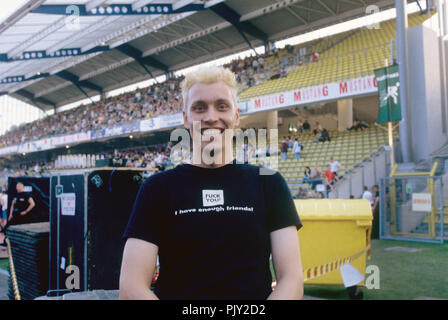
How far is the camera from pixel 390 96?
1162 cm

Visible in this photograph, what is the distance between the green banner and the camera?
1155cm

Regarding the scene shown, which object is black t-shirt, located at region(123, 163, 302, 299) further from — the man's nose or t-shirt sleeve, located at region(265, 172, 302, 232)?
the man's nose

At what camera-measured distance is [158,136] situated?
27.3 meters

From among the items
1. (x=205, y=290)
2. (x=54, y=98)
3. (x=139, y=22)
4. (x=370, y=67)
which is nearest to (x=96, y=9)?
(x=139, y=22)

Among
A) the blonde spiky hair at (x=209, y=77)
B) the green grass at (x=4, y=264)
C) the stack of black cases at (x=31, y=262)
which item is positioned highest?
the blonde spiky hair at (x=209, y=77)

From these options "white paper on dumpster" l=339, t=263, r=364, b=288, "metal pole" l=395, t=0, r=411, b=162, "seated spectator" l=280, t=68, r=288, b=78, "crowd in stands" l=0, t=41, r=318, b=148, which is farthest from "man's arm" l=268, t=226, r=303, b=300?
"seated spectator" l=280, t=68, r=288, b=78

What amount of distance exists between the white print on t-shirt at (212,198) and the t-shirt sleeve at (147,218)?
163mm

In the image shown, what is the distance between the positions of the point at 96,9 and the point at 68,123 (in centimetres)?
2080

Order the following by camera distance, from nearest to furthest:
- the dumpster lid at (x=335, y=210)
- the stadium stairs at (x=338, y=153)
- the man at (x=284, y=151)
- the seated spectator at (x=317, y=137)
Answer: the dumpster lid at (x=335, y=210) → the stadium stairs at (x=338, y=153) → the man at (x=284, y=151) → the seated spectator at (x=317, y=137)

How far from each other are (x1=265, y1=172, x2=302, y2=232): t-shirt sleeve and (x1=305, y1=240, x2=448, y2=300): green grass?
3804 millimetres

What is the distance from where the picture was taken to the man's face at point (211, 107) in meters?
1.40

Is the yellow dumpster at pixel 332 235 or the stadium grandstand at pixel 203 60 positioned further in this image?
the stadium grandstand at pixel 203 60

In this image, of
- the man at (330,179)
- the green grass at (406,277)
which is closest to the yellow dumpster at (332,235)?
the green grass at (406,277)

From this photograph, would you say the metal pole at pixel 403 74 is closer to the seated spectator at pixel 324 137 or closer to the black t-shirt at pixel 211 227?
the seated spectator at pixel 324 137
